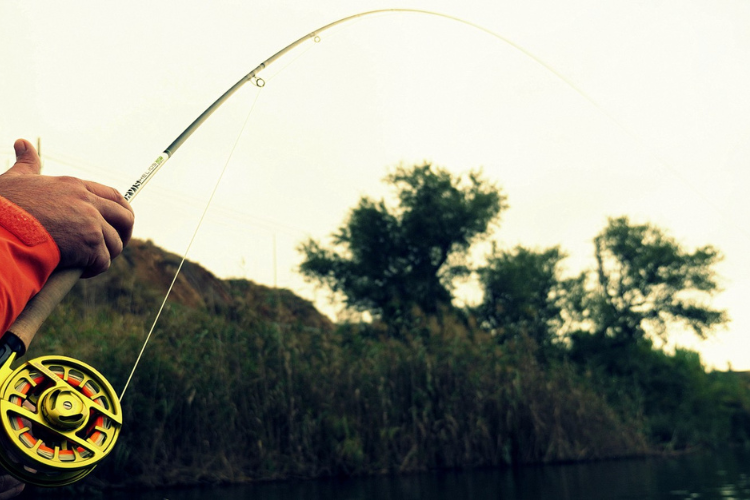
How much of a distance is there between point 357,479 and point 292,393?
3.95 feet

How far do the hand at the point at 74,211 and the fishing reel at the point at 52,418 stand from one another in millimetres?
197

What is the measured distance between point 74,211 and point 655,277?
102 ft

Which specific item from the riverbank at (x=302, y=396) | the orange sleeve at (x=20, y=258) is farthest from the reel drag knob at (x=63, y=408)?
the riverbank at (x=302, y=396)

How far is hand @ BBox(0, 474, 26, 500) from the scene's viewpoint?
128 cm

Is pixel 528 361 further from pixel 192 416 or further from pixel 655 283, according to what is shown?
pixel 655 283

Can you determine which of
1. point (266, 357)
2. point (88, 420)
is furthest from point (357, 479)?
point (88, 420)

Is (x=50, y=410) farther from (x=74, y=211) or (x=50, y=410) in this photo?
(x=74, y=211)

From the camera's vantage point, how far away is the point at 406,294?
25.3m

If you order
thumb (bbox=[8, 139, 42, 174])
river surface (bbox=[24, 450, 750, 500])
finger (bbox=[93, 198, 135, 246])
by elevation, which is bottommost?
river surface (bbox=[24, 450, 750, 500])

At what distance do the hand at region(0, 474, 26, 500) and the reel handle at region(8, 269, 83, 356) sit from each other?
25 centimetres

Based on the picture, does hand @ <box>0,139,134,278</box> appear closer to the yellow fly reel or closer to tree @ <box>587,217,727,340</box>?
the yellow fly reel

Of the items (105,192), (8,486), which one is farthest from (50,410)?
(105,192)

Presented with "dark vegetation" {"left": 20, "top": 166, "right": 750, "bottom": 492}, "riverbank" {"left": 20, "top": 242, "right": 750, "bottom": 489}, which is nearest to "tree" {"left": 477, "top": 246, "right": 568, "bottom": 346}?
"dark vegetation" {"left": 20, "top": 166, "right": 750, "bottom": 492}

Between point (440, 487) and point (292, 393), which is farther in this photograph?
point (292, 393)
